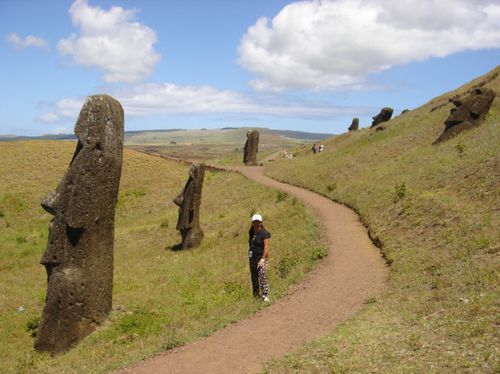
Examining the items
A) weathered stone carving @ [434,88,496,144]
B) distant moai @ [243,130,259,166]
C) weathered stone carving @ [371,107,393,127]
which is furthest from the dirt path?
weathered stone carving @ [371,107,393,127]

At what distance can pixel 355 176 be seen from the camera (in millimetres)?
34500

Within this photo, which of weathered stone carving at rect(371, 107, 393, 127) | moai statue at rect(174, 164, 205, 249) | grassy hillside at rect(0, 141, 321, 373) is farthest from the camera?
weathered stone carving at rect(371, 107, 393, 127)

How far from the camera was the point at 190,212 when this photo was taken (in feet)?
80.9

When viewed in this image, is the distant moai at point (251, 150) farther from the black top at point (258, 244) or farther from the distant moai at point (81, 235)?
the black top at point (258, 244)

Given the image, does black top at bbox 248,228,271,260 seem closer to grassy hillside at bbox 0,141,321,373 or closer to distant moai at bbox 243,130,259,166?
grassy hillside at bbox 0,141,321,373

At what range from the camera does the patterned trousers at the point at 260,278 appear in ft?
43.7

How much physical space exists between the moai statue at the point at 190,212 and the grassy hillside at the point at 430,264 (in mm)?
8500

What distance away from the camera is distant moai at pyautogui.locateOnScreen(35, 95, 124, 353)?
1309 cm

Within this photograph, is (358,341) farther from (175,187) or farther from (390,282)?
(175,187)

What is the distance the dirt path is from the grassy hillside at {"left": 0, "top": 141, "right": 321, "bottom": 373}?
1.91 ft

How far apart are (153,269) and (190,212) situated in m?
4.61

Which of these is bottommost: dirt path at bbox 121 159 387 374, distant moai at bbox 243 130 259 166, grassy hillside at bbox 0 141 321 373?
grassy hillside at bbox 0 141 321 373

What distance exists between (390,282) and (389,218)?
7250 millimetres

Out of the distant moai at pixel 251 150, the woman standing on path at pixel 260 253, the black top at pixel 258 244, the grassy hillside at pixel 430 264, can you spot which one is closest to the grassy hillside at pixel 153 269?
the woman standing on path at pixel 260 253
